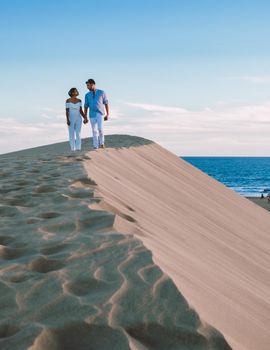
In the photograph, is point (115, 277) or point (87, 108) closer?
point (115, 277)

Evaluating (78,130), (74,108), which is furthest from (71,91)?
(78,130)

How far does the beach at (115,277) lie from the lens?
196 cm

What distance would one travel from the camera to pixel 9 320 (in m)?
2.04

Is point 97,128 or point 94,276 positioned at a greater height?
point 97,128

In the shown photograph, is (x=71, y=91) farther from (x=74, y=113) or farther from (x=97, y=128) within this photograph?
(x=97, y=128)

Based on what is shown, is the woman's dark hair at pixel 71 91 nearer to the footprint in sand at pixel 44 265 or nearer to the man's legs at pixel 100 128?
the man's legs at pixel 100 128

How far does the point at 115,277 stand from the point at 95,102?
788 centimetres

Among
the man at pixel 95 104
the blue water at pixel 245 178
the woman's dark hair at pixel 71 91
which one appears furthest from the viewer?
the blue water at pixel 245 178

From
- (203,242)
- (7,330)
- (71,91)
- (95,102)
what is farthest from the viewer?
(95,102)

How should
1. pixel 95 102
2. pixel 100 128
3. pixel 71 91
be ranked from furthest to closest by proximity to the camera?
pixel 100 128 < pixel 95 102 < pixel 71 91

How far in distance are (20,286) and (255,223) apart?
254 inches

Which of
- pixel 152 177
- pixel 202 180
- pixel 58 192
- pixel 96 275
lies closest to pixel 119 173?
pixel 152 177

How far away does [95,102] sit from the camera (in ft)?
32.9

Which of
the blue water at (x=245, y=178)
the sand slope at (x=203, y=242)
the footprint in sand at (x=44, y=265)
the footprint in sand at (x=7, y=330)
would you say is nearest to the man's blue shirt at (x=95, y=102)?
the sand slope at (x=203, y=242)
